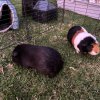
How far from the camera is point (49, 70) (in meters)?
2.26

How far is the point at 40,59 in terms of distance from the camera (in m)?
2.27

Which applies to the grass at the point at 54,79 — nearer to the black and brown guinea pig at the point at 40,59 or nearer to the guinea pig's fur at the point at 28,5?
the black and brown guinea pig at the point at 40,59

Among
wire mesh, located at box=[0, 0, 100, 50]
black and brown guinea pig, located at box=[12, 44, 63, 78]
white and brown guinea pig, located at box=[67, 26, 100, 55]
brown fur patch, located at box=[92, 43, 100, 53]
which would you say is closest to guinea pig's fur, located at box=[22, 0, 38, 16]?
wire mesh, located at box=[0, 0, 100, 50]

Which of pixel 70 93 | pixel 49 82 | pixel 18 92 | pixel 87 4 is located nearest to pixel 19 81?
pixel 18 92

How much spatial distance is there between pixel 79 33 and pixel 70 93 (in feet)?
3.17

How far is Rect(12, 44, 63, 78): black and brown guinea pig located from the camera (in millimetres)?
2260

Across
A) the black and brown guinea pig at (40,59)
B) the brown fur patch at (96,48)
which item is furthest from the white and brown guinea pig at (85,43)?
the black and brown guinea pig at (40,59)

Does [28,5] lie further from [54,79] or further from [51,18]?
[54,79]

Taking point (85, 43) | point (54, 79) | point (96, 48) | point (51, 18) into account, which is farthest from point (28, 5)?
point (54, 79)

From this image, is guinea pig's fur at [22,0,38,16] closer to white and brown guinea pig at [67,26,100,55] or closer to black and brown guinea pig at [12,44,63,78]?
white and brown guinea pig at [67,26,100,55]

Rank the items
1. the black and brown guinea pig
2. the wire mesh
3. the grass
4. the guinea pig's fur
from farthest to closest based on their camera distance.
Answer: the guinea pig's fur → the wire mesh → the black and brown guinea pig → the grass

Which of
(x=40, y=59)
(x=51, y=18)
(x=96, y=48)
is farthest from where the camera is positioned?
(x=51, y=18)

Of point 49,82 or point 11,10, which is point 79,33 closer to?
point 49,82

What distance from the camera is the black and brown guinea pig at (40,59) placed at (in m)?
2.26
